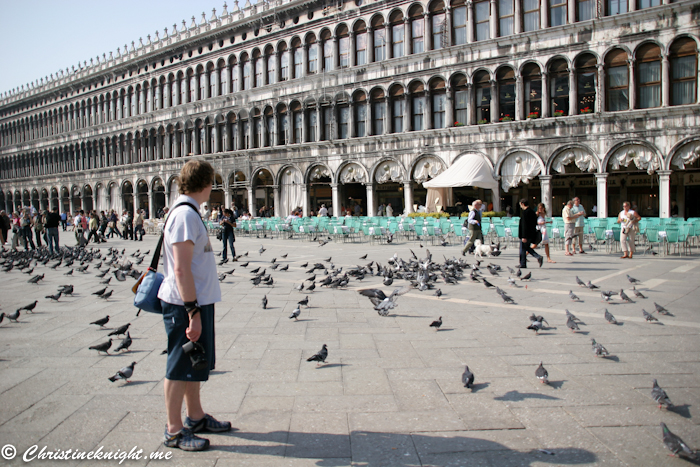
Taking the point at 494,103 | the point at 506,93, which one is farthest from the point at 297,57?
the point at 506,93

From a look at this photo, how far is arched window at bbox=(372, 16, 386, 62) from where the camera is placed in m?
32.5

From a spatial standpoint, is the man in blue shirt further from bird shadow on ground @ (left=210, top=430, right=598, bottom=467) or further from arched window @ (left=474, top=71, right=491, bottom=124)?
arched window @ (left=474, top=71, right=491, bottom=124)

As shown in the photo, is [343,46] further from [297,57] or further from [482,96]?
[482,96]

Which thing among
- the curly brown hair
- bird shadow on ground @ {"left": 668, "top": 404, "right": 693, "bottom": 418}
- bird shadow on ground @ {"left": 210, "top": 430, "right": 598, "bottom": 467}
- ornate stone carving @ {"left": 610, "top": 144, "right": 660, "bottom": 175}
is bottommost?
bird shadow on ground @ {"left": 668, "top": 404, "right": 693, "bottom": 418}

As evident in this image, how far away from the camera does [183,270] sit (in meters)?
3.13

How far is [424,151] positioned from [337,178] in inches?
269

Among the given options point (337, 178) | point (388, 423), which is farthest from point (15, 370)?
point (337, 178)

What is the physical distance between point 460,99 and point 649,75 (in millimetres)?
9659

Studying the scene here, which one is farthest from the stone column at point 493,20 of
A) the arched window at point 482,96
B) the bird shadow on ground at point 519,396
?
the bird shadow on ground at point 519,396

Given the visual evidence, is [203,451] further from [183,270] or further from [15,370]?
[15,370]

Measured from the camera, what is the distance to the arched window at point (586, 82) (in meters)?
25.8

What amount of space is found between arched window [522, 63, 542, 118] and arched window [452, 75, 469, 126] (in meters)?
3.32

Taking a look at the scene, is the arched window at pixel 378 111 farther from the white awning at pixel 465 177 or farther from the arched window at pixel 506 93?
the white awning at pixel 465 177

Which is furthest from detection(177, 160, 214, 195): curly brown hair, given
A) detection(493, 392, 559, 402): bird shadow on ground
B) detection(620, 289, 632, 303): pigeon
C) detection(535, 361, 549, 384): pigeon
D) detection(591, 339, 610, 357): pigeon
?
detection(620, 289, 632, 303): pigeon
